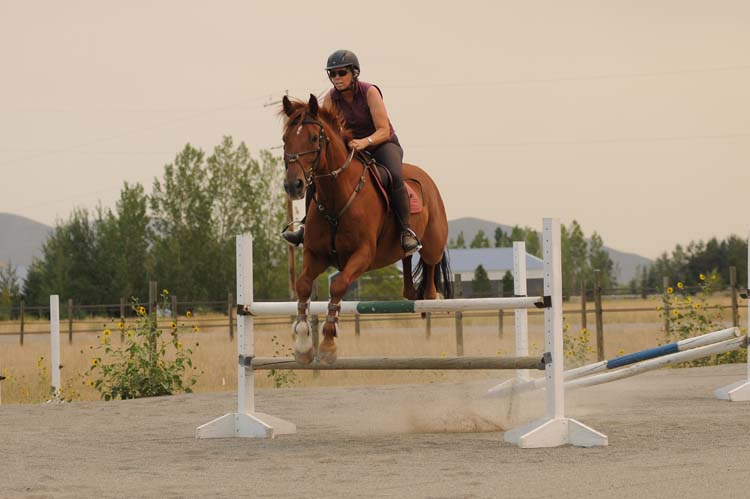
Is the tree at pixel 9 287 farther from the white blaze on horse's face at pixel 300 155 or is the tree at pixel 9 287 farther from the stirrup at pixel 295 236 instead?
the white blaze on horse's face at pixel 300 155

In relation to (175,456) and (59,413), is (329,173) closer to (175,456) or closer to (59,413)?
(175,456)

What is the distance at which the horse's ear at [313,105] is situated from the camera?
674cm

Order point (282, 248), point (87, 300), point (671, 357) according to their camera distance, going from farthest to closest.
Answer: point (282, 248)
point (87, 300)
point (671, 357)

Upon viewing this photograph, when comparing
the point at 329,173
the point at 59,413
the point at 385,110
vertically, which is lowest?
the point at 59,413

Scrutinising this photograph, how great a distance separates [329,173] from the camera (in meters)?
6.94

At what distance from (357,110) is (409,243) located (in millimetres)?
1049

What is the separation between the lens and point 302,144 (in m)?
6.57

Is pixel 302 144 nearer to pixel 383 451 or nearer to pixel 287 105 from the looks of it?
pixel 287 105

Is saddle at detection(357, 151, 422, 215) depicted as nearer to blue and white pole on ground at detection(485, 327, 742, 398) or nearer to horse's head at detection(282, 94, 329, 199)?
horse's head at detection(282, 94, 329, 199)

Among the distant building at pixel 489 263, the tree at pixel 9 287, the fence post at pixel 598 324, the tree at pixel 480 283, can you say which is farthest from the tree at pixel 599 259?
the fence post at pixel 598 324

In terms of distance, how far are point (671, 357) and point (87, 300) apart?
144ft

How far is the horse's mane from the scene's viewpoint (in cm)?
672

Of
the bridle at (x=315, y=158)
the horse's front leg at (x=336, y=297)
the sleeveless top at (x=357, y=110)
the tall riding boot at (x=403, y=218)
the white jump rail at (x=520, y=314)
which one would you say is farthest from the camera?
the white jump rail at (x=520, y=314)

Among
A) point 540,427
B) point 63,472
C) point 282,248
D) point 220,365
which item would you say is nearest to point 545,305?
point 540,427
